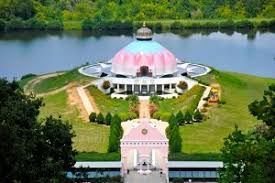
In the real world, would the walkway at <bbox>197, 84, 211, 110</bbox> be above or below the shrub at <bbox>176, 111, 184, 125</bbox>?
below

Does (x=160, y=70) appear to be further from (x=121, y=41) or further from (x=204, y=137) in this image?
(x=121, y=41)

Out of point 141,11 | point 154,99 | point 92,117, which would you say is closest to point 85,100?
point 154,99

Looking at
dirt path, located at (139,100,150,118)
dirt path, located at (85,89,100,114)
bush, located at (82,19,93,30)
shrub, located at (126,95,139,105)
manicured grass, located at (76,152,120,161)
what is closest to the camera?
manicured grass, located at (76,152,120,161)

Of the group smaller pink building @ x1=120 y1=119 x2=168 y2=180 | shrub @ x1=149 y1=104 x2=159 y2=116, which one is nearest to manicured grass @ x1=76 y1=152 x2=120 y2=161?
smaller pink building @ x1=120 y1=119 x2=168 y2=180

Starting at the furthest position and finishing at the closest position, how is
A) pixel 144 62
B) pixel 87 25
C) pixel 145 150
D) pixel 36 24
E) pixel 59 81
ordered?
pixel 87 25, pixel 36 24, pixel 59 81, pixel 144 62, pixel 145 150

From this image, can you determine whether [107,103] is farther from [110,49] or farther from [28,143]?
[110,49]

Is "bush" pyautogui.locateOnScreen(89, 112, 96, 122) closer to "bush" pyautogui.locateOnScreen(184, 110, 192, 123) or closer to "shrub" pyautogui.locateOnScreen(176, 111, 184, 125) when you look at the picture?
"shrub" pyautogui.locateOnScreen(176, 111, 184, 125)

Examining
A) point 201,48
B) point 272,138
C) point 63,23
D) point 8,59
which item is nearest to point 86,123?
point 272,138
